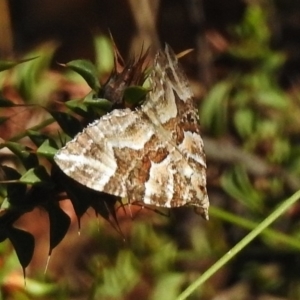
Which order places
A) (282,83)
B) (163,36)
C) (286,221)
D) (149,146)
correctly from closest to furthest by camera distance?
(149,146) → (286,221) → (282,83) → (163,36)

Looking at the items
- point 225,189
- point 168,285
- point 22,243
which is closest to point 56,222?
point 22,243

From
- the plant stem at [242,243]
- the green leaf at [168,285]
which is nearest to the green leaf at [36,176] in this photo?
the plant stem at [242,243]

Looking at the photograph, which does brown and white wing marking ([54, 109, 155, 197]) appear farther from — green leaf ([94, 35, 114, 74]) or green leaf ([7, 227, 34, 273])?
green leaf ([94, 35, 114, 74])

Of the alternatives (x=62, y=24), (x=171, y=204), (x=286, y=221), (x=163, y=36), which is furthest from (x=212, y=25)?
(x=171, y=204)

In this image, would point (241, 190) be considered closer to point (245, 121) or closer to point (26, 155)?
point (245, 121)

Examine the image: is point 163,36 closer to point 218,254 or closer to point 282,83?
point 282,83

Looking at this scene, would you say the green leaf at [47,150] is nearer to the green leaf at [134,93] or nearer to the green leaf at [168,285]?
the green leaf at [134,93]
